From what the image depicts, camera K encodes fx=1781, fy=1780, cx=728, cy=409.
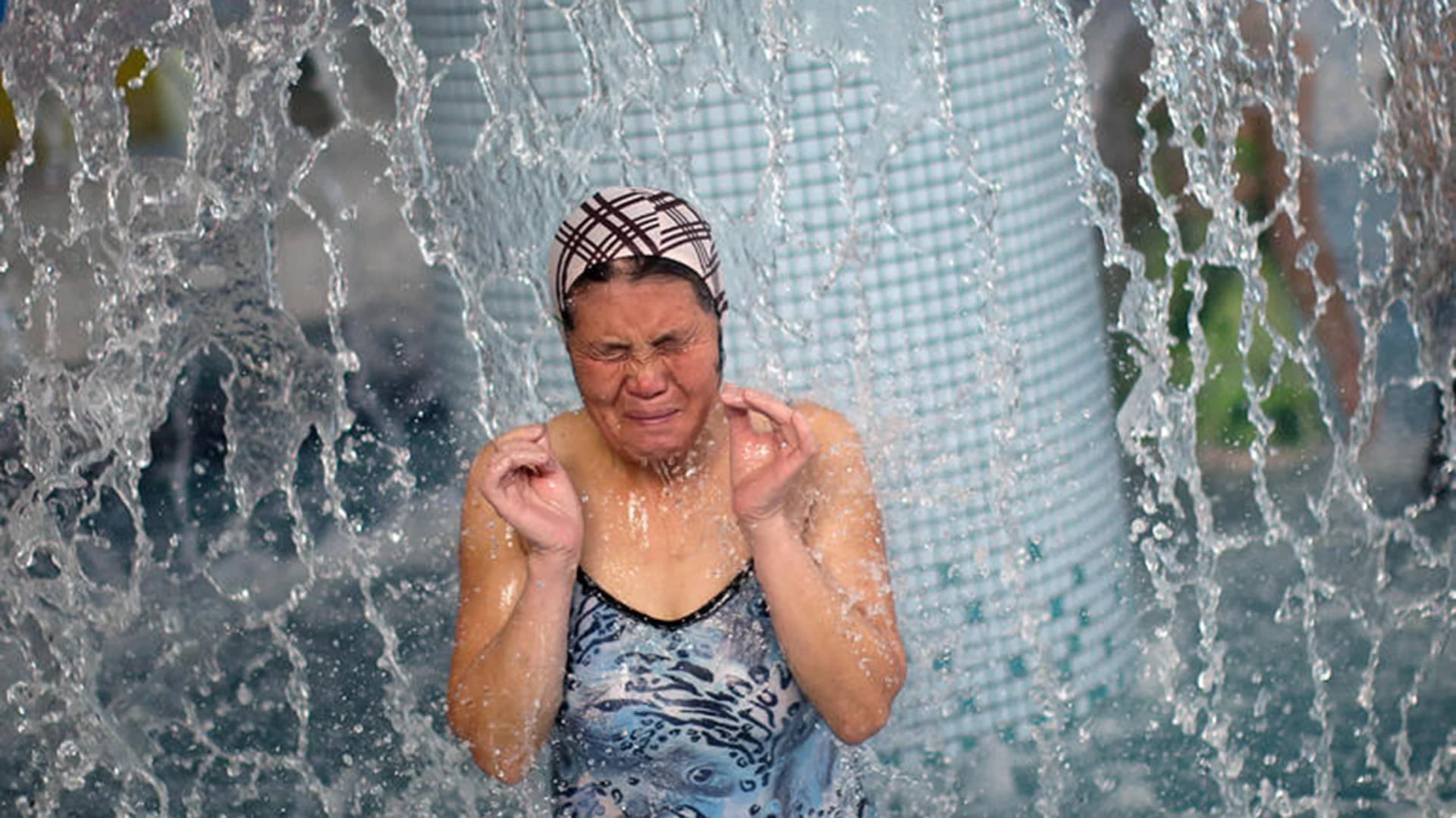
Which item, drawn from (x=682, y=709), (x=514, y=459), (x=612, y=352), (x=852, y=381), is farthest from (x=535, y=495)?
(x=852, y=381)

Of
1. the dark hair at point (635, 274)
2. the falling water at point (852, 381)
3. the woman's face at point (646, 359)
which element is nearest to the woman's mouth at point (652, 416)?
the woman's face at point (646, 359)

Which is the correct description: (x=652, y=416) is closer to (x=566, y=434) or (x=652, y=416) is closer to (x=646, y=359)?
(x=646, y=359)

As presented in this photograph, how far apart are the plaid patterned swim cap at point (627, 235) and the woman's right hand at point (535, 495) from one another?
0.14 m

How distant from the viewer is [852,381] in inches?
144

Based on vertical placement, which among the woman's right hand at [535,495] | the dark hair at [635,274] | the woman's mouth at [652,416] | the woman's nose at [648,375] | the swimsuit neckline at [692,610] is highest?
the dark hair at [635,274]

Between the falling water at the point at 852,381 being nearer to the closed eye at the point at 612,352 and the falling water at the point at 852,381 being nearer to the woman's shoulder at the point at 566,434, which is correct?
the woman's shoulder at the point at 566,434

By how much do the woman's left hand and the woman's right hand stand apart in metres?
0.16

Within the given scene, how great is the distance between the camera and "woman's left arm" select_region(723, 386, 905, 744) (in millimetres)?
1717

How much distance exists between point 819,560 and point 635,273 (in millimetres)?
350

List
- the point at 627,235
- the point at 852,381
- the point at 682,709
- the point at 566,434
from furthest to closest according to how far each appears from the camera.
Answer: the point at 852,381, the point at 566,434, the point at 682,709, the point at 627,235

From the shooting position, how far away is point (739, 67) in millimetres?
3467

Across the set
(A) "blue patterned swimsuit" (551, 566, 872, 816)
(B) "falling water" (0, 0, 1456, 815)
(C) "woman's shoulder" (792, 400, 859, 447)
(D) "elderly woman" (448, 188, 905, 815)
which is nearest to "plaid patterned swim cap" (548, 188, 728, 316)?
(D) "elderly woman" (448, 188, 905, 815)

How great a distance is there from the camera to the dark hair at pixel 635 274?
5.55 feet

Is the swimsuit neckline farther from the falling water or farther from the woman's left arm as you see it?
the falling water
